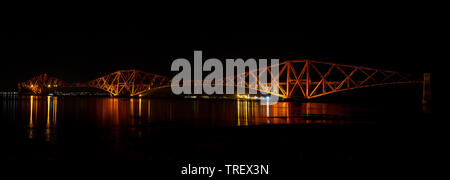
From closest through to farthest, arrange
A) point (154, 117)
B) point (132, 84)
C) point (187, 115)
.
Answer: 1. point (154, 117)
2. point (187, 115)
3. point (132, 84)

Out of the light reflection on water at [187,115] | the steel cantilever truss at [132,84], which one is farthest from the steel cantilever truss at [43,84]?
the light reflection on water at [187,115]

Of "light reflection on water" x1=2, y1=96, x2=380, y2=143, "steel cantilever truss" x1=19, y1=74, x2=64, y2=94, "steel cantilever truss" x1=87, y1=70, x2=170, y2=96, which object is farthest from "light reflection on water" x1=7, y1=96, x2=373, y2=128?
"steel cantilever truss" x1=19, y1=74, x2=64, y2=94

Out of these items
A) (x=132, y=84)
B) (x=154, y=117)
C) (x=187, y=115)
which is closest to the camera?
(x=154, y=117)

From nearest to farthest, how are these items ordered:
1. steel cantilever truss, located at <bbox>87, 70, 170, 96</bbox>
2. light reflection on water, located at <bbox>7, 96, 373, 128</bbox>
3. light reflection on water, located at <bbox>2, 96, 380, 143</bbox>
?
light reflection on water, located at <bbox>2, 96, 380, 143</bbox> → light reflection on water, located at <bbox>7, 96, 373, 128</bbox> → steel cantilever truss, located at <bbox>87, 70, 170, 96</bbox>

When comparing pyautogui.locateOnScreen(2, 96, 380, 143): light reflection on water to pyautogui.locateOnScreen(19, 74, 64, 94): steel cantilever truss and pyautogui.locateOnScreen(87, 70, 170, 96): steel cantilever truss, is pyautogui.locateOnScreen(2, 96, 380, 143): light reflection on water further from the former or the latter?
pyautogui.locateOnScreen(19, 74, 64, 94): steel cantilever truss

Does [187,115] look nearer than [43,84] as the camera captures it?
Yes

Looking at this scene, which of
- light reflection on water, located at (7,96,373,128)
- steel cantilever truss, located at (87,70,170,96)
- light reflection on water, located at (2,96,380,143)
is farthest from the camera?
steel cantilever truss, located at (87,70,170,96)

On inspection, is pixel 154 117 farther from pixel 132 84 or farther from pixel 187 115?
pixel 132 84

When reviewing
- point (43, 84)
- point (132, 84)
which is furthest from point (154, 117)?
point (43, 84)

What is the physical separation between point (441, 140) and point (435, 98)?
51.4 meters
